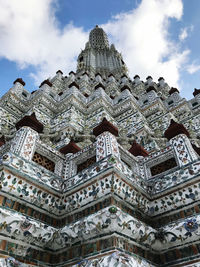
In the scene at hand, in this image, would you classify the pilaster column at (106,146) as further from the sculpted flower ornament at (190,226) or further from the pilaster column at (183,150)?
the sculpted flower ornament at (190,226)

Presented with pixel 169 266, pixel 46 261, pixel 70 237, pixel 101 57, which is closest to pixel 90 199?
pixel 70 237

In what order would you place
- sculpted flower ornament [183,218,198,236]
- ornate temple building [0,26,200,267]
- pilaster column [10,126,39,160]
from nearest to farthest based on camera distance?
1. ornate temple building [0,26,200,267]
2. sculpted flower ornament [183,218,198,236]
3. pilaster column [10,126,39,160]

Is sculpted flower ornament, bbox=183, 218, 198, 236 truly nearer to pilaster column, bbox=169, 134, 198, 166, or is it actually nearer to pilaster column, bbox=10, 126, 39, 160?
pilaster column, bbox=169, 134, 198, 166

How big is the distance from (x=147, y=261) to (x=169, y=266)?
0.36 m

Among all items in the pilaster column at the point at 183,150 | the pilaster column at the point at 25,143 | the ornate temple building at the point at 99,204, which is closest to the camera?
the ornate temple building at the point at 99,204

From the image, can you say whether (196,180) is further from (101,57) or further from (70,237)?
(101,57)

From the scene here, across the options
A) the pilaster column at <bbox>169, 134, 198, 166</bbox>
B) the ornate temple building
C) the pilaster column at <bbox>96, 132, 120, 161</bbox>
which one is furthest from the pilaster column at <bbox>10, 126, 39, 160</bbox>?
the pilaster column at <bbox>169, 134, 198, 166</bbox>

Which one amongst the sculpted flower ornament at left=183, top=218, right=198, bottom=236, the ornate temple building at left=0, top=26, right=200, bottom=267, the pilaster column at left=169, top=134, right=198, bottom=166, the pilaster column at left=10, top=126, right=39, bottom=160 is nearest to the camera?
the ornate temple building at left=0, top=26, right=200, bottom=267

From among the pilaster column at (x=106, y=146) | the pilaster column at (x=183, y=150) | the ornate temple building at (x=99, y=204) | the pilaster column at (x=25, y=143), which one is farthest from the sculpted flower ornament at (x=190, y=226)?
the pilaster column at (x=25, y=143)

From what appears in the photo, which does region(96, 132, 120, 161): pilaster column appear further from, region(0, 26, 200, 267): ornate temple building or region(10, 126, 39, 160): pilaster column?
region(10, 126, 39, 160): pilaster column

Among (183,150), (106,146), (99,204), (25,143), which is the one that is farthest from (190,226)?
(25,143)

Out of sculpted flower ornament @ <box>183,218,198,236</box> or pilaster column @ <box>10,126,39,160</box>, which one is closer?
sculpted flower ornament @ <box>183,218,198,236</box>

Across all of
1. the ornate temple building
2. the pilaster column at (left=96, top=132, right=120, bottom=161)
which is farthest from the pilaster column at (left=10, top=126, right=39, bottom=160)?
the pilaster column at (left=96, top=132, right=120, bottom=161)

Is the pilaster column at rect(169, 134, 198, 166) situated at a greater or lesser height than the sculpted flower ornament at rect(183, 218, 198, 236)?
greater
